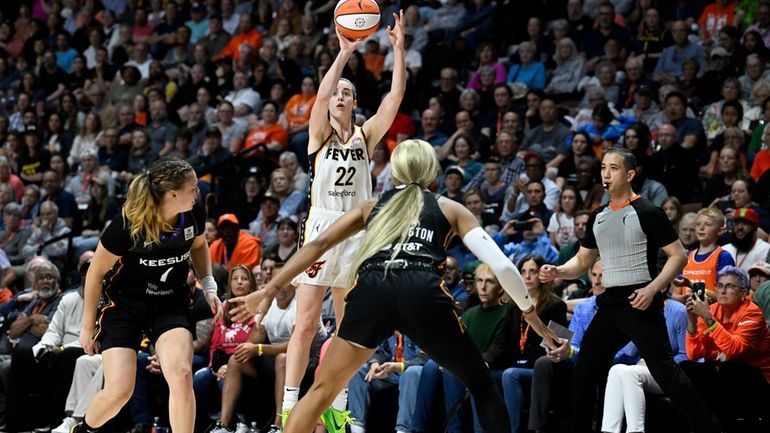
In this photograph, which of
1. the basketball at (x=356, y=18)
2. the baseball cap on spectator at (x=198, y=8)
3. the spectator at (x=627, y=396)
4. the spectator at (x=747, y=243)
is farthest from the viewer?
the baseball cap on spectator at (x=198, y=8)

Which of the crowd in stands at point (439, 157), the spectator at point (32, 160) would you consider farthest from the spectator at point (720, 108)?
the spectator at point (32, 160)

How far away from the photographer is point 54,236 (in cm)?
1403

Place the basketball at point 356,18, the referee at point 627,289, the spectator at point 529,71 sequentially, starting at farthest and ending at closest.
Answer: the spectator at point 529,71
the basketball at point 356,18
the referee at point 627,289

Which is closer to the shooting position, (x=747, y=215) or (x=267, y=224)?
(x=747, y=215)

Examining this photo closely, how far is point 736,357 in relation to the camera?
8.12 m

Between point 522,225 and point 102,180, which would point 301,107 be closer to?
point 102,180

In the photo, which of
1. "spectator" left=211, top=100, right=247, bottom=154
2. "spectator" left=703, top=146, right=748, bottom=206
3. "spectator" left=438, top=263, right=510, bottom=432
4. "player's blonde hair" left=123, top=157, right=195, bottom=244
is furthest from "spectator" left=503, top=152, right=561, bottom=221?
"player's blonde hair" left=123, top=157, right=195, bottom=244

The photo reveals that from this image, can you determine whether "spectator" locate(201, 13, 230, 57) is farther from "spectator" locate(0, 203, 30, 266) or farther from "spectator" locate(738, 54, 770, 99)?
"spectator" locate(738, 54, 770, 99)

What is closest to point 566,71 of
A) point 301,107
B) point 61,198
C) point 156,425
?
point 301,107

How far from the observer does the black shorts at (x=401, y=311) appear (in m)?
5.40

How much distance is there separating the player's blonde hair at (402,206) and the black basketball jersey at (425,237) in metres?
0.03

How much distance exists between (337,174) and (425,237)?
1943 millimetres

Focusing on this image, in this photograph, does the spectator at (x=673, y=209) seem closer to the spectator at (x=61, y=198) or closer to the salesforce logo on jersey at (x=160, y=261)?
the salesforce logo on jersey at (x=160, y=261)

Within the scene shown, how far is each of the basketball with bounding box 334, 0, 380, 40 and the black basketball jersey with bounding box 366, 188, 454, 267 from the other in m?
2.15
